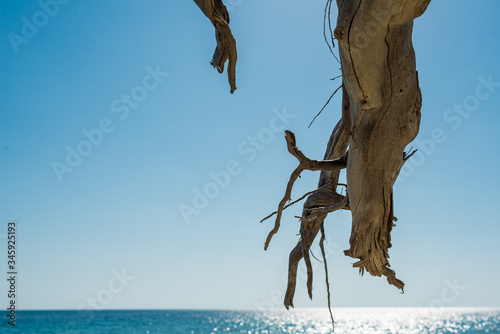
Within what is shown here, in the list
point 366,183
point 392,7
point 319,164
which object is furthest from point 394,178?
point 392,7

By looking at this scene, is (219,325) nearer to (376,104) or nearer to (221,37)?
(221,37)

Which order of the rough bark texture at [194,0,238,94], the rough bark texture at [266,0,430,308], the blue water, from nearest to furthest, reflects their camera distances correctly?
the rough bark texture at [266,0,430,308] < the rough bark texture at [194,0,238,94] < the blue water

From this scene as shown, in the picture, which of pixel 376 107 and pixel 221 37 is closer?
pixel 376 107

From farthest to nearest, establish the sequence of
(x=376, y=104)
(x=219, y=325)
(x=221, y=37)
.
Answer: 1. (x=219, y=325)
2. (x=221, y=37)
3. (x=376, y=104)

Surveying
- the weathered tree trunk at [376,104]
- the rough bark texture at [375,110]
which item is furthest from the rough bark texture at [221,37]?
the rough bark texture at [375,110]

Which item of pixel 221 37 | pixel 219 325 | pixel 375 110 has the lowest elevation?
pixel 219 325

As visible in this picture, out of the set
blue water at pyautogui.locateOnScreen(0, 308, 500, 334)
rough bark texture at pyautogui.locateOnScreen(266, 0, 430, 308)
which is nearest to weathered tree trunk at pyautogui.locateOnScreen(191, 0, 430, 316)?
rough bark texture at pyautogui.locateOnScreen(266, 0, 430, 308)

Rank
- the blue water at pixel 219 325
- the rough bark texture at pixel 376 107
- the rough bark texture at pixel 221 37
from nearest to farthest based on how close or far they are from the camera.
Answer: the rough bark texture at pixel 376 107, the rough bark texture at pixel 221 37, the blue water at pixel 219 325

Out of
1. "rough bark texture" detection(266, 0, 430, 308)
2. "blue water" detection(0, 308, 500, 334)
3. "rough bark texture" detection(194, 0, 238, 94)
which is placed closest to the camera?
"rough bark texture" detection(266, 0, 430, 308)

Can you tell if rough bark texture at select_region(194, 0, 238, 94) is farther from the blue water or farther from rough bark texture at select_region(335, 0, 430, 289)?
the blue water

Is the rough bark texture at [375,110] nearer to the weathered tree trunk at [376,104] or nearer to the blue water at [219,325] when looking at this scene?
the weathered tree trunk at [376,104]

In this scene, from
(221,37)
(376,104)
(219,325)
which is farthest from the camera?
(219,325)

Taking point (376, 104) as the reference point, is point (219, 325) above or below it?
below

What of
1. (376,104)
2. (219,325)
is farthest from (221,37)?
(219,325)
